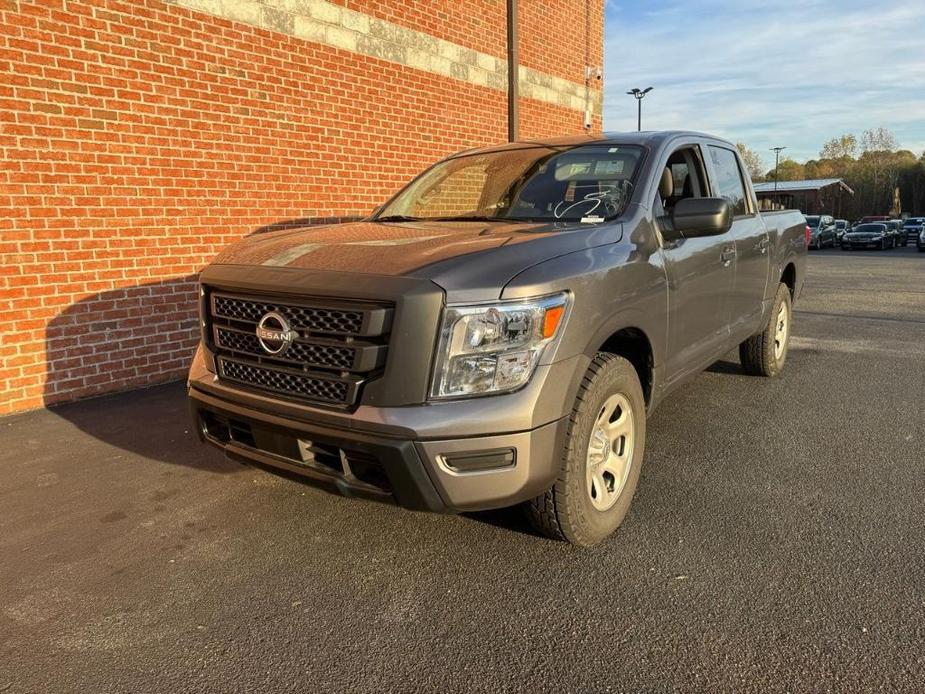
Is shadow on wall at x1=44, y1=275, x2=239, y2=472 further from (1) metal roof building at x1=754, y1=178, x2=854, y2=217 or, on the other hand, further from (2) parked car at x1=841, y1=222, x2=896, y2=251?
(1) metal roof building at x1=754, y1=178, x2=854, y2=217

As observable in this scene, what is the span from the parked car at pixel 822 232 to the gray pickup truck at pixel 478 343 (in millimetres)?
34791

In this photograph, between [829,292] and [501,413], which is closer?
[501,413]

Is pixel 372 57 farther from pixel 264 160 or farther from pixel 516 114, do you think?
pixel 516 114

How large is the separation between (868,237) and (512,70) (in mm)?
29805

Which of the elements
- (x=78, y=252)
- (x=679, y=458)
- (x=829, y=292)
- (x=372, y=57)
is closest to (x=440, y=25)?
(x=372, y=57)

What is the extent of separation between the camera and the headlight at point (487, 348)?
246 centimetres

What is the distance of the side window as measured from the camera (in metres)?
4.73

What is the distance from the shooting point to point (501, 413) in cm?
248

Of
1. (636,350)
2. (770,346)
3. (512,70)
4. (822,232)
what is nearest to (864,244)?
(822,232)

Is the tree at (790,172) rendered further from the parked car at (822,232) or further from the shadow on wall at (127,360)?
the shadow on wall at (127,360)

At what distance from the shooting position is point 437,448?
8.06 feet

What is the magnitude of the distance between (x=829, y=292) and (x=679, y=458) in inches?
436

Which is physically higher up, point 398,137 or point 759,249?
point 398,137

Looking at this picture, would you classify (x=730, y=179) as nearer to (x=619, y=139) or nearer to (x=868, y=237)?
(x=619, y=139)
